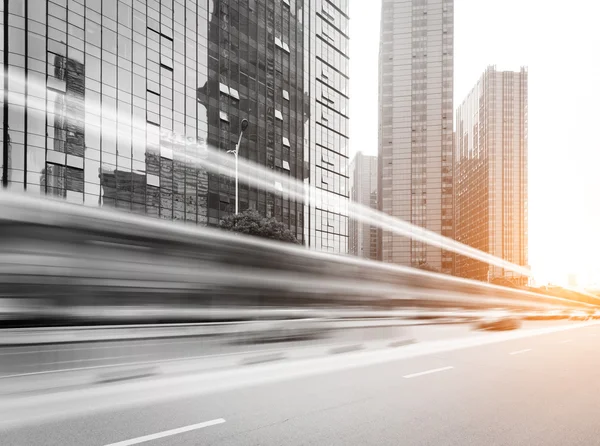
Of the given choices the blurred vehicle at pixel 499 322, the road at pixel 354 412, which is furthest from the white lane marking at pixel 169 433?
the blurred vehicle at pixel 499 322

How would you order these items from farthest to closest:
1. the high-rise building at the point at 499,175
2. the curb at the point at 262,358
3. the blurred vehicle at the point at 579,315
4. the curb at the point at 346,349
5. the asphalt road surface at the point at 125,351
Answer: the high-rise building at the point at 499,175
the blurred vehicle at the point at 579,315
the curb at the point at 346,349
the curb at the point at 262,358
the asphalt road surface at the point at 125,351

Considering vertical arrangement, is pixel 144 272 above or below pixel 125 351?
above

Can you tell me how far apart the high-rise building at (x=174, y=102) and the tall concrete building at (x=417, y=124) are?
2816 inches

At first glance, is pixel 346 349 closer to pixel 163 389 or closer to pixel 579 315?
pixel 163 389

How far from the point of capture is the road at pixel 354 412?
570cm

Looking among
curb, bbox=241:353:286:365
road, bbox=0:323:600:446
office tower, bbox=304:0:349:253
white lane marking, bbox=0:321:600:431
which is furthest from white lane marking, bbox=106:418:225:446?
office tower, bbox=304:0:349:253

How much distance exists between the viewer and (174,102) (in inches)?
1722

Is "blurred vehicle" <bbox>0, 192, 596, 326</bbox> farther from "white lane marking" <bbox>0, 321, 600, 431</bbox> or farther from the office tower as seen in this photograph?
the office tower

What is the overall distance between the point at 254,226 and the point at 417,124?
11375 centimetres

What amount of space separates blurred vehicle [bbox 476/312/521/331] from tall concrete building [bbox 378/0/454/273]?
111 m

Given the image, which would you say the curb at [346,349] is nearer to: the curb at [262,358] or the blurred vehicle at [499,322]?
the curb at [262,358]

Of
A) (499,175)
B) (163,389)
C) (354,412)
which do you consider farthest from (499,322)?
(499,175)

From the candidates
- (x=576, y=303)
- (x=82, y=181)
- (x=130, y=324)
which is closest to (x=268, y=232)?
(x=82, y=181)

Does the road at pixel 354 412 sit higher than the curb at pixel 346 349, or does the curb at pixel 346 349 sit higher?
the road at pixel 354 412
